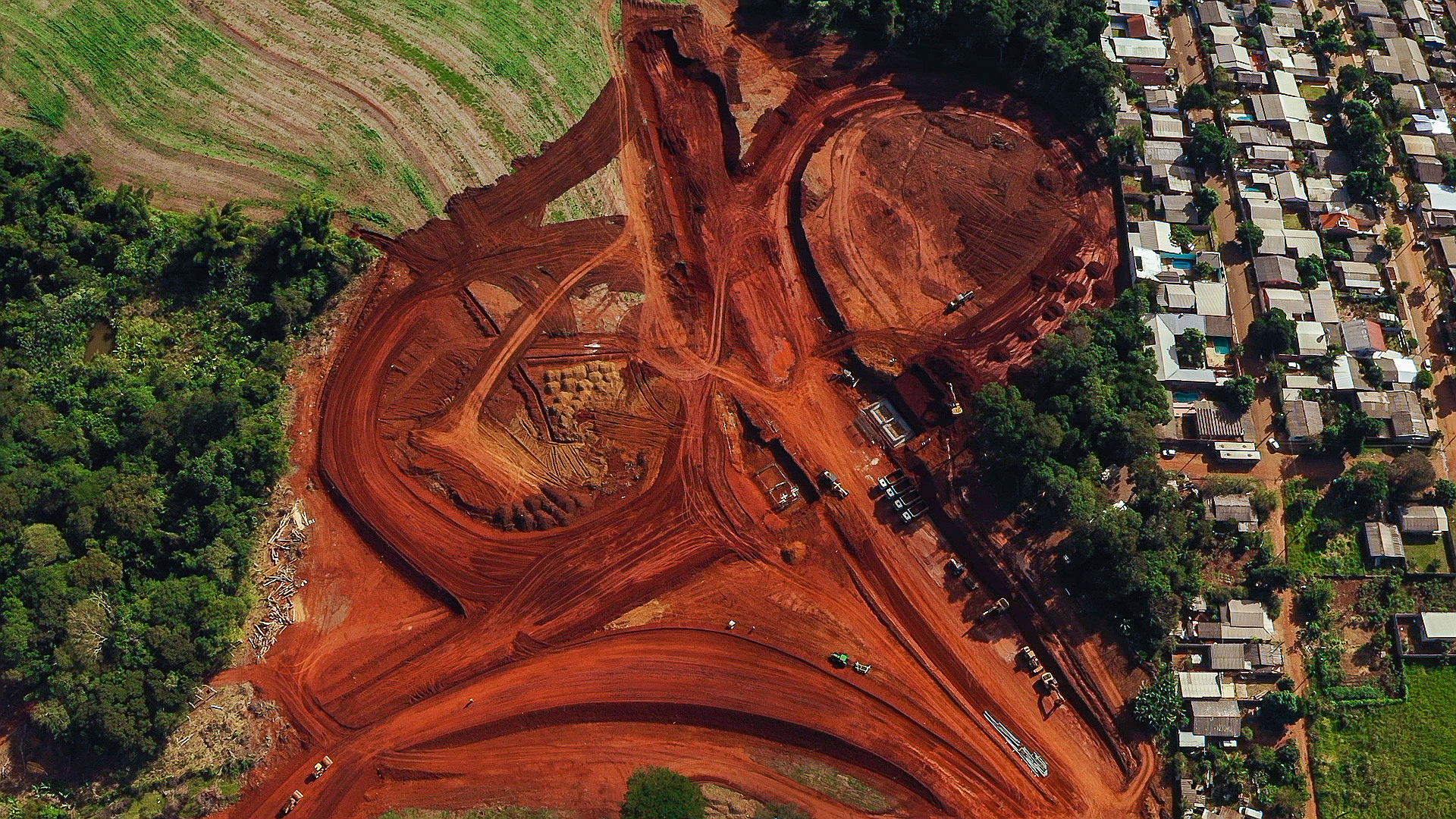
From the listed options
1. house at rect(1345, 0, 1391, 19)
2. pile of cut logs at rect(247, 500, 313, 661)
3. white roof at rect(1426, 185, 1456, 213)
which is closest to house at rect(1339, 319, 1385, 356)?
white roof at rect(1426, 185, 1456, 213)

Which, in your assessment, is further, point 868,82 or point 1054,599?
point 868,82

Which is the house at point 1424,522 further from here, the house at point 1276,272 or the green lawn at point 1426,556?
the house at point 1276,272

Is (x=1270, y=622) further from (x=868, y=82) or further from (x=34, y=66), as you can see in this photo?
(x=34, y=66)

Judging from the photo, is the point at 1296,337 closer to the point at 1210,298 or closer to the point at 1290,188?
the point at 1210,298

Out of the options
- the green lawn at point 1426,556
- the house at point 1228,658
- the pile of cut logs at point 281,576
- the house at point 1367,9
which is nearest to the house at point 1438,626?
the green lawn at point 1426,556

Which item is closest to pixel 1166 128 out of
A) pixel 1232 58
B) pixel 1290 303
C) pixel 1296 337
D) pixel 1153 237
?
pixel 1232 58

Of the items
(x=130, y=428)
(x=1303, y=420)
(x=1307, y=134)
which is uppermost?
(x=1307, y=134)

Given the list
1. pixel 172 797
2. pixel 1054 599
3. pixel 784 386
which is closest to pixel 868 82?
pixel 784 386
